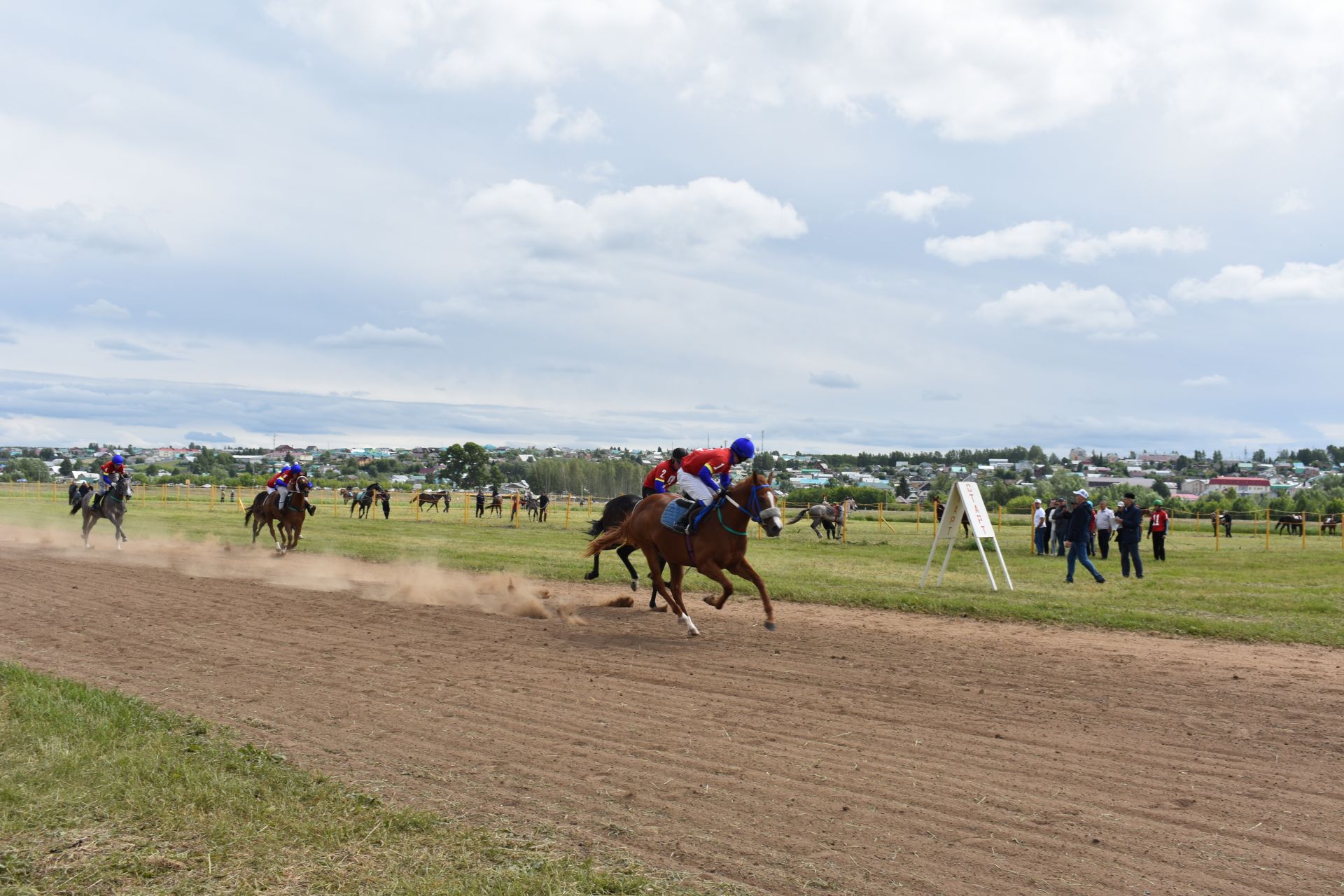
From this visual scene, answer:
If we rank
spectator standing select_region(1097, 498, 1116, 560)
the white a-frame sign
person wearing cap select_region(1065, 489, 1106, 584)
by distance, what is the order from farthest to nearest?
spectator standing select_region(1097, 498, 1116, 560) → person wearing cap select_region(1065, 489, 1106, 584) → the white a-frame sign

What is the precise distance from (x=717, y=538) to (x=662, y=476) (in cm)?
356

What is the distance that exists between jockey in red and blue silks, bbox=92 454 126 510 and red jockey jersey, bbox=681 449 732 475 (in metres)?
20.0

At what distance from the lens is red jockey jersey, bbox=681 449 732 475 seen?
1327 cm

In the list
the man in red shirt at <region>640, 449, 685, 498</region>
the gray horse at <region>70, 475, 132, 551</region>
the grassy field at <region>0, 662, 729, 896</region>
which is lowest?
the grassy field at <region>0, 662, 729, 896</region>

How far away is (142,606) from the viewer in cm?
1449

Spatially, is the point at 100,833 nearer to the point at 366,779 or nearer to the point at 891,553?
the point at 366,779

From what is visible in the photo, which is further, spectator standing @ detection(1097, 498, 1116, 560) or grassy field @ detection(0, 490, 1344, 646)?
spectator standing @ detection(1097, 498, 1116, 560)

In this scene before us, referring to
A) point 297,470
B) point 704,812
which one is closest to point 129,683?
point 704,812

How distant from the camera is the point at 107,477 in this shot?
25859 millimetres

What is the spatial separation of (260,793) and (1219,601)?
17818 mm

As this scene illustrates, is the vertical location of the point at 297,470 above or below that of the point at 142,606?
above

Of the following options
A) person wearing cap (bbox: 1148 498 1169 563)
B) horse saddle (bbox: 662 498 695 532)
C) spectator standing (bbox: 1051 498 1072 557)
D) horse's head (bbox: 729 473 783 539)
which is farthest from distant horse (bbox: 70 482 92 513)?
person wearing cap (bbox: 1148 498 1169 563)

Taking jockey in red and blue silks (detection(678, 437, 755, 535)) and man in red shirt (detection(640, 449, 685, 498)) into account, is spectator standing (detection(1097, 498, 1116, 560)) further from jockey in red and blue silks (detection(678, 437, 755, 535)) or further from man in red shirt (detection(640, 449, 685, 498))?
jockey in red and blue silks (detection(678, 437, 755, 535))

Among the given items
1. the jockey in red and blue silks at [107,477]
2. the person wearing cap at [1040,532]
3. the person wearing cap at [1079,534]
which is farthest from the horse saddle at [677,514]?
the person wearing cap at [1040,532]
